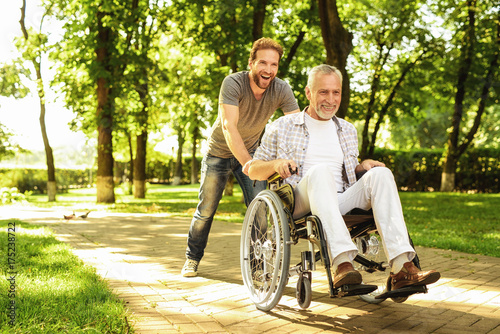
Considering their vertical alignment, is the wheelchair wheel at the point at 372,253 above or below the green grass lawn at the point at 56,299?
above

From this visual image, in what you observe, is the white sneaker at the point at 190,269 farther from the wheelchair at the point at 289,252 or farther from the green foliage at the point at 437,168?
the green foliage at the point at 437,168

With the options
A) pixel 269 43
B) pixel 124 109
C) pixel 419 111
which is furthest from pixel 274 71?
pixel 419 111

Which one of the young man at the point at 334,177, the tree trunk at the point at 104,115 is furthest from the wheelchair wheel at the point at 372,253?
the tree trunk at the point at 104,115

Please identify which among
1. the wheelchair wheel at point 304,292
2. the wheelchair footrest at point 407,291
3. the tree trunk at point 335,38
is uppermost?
the tree trunk at point 335,38

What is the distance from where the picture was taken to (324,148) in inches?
145

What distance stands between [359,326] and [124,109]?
1439cm

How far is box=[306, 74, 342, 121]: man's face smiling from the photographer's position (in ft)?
Result: 11.6

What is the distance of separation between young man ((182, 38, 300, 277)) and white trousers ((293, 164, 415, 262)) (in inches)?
27.5

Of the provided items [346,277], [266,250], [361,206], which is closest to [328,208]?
[361,206]

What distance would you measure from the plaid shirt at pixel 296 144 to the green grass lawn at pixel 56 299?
1441 millimetres

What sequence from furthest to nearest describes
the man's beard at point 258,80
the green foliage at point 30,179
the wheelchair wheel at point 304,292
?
the green foliage at point 30,179
the man's beard at point 258,80
the wheelchair wheel at point 304,292

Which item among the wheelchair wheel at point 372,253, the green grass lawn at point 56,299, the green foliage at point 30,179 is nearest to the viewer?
the green grass lawn at point 56,299

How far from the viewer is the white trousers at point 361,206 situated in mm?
3010

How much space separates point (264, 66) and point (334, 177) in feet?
3.54
